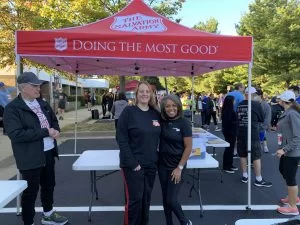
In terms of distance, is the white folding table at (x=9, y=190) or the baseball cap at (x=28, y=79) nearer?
the white folding table at (x=9, y=190)

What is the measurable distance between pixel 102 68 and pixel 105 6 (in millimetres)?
7935

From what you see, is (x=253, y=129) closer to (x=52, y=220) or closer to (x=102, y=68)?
(x=52, y=220)

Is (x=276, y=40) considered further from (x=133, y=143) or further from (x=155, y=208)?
(x=133, y=143)

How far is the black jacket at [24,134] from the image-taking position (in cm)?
417

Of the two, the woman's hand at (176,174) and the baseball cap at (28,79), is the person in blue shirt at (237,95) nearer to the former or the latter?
the woman's hand at (176,174)

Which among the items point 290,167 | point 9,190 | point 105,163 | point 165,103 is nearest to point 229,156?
point 290,167

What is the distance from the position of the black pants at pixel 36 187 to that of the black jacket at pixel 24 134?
0.13 m

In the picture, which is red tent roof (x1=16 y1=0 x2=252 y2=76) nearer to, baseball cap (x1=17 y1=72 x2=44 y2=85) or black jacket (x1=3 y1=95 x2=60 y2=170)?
baseball cap (x1=17 y1=72 x2=44 y2=85)

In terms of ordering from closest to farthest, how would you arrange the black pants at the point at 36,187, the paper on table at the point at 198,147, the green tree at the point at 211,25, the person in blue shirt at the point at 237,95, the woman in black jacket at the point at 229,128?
the black pants at the point at 36,187
the paper on table at the point at 198,147
the person in blue shirt at the point at 237,95
the woman in black jacket at the point at 229,128
the green tree at the point at 211,25

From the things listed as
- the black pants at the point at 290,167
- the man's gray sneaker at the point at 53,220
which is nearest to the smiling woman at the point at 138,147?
the man's gray sneaker at the point at 53,220

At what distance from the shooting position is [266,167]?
8852 millimetres

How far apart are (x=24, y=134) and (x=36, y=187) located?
701 millimetres

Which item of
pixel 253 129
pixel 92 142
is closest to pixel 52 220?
pixel 253 129

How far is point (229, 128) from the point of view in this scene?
8.34 m
